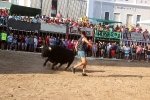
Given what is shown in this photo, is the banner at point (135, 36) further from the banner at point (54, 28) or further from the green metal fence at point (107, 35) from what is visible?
the banner at point (54, 28)

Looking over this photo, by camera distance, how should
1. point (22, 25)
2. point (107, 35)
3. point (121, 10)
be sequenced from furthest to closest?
point (121, 10)
point (107, 35)
point (22, 25)

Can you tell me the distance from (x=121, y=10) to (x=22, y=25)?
15685mm

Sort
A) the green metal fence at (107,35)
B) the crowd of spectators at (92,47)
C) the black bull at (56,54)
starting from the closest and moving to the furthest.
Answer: the black bull at (56,54)
the crowd of spectators at (92,47)
the green metal fence at (107,35)

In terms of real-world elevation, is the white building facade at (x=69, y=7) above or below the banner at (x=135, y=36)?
above

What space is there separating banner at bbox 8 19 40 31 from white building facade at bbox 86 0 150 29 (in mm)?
10859

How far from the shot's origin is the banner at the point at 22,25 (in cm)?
2309

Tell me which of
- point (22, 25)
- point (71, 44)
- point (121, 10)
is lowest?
point (71, 44)

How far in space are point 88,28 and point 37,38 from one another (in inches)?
191

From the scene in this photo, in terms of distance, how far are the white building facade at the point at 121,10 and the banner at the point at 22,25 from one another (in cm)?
1086

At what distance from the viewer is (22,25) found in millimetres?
23359

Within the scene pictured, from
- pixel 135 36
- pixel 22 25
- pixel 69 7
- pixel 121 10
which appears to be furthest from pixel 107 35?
pixel 121 10

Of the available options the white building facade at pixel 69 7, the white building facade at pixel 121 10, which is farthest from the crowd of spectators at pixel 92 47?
the white building facade at pixel 121 10

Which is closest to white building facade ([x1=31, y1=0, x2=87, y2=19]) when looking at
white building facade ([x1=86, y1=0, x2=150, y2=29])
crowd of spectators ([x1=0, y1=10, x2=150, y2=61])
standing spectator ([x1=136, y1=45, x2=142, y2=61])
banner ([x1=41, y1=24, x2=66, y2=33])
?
white building facade ([x1=86, y1=0, x2=150, y2=29])

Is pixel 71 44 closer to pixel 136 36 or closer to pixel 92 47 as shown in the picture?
pixel 92 47
